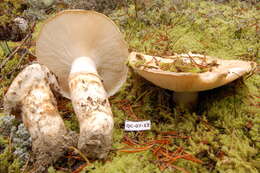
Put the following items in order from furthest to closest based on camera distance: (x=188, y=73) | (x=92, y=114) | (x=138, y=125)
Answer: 1. (x=138, y=125)
2. (x=92, y=114)
3. (x=188, y=73)

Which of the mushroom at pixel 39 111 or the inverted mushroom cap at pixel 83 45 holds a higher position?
the inverted mushroom cap at pixel 83 45

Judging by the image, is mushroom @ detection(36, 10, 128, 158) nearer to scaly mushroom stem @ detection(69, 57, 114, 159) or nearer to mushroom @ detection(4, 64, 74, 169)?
scaly mushroom stem @ detection(69, 57, 114, 159)

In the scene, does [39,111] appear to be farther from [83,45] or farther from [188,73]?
[188,73]

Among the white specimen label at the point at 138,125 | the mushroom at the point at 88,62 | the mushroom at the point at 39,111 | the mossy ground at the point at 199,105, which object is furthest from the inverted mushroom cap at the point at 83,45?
the white specimen label at the point at 138,125

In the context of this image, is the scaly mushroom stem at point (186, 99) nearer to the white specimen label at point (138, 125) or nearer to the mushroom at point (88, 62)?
the white specimen label at point (138, 125)

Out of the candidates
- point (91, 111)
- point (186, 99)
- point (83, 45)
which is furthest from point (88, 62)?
point (186, 99)

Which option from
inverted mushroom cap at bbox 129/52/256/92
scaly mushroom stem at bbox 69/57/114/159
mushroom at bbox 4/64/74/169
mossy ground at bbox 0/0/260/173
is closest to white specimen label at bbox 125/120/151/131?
mossy ground at bbox 0/0/260/173
